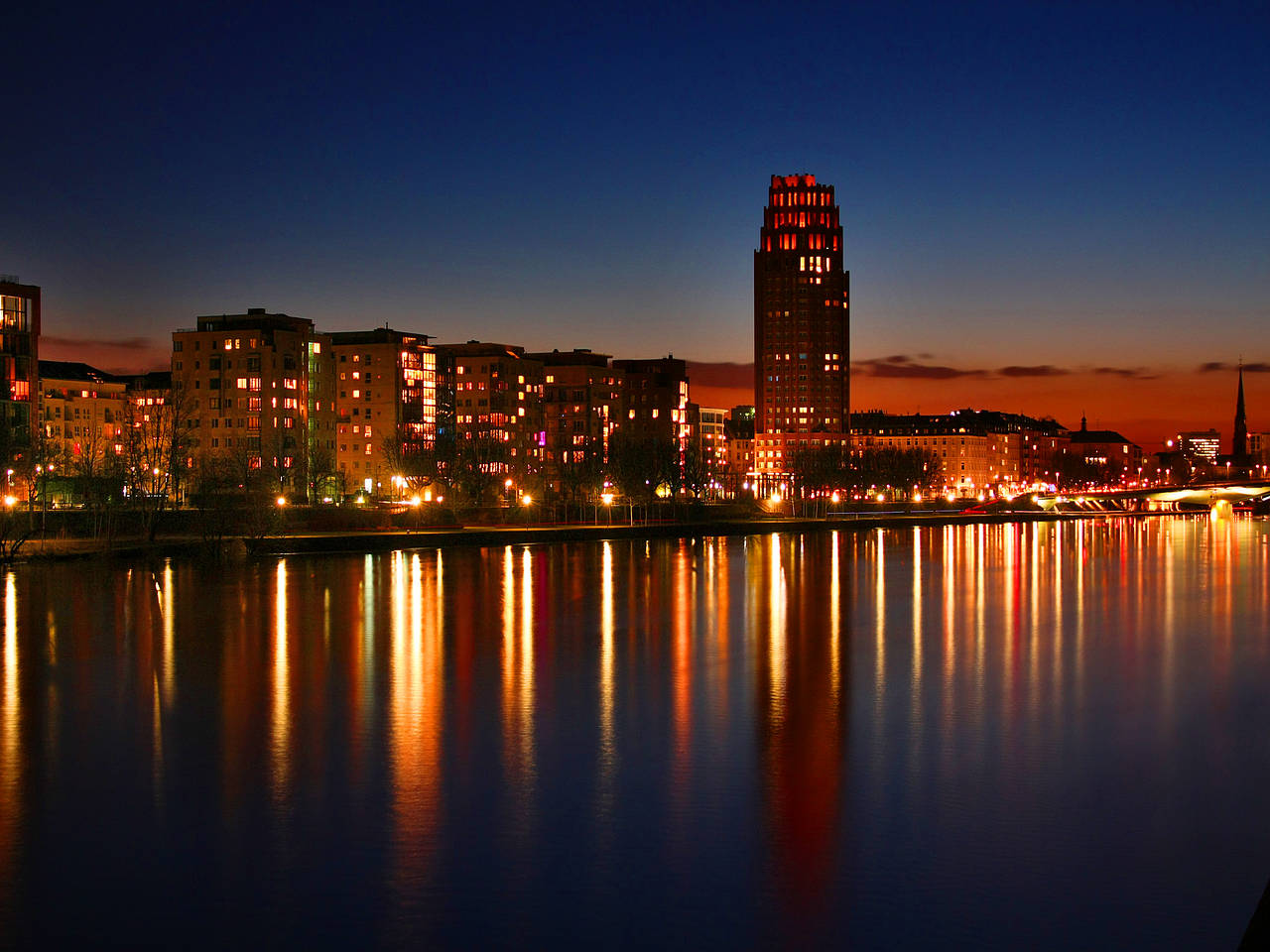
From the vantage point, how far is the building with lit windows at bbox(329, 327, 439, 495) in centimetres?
11756

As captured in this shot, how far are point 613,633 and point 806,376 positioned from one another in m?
163

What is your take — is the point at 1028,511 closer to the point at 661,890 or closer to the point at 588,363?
the point at 588,363

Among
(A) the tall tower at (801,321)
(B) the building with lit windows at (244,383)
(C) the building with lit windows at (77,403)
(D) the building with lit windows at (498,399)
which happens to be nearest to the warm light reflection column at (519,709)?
(B) the building with lit windows at (244,383)

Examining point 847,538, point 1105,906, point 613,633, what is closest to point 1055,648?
point 613,633

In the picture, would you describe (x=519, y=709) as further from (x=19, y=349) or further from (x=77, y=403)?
(x=77, y=403)

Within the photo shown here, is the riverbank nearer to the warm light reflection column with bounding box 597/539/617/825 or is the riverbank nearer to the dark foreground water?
the dark foreground water

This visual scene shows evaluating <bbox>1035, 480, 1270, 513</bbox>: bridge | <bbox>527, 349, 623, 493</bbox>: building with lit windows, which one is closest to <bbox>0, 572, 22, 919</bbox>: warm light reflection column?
<bbox>527, 349, 623, 493</bbox>: building with lit windows

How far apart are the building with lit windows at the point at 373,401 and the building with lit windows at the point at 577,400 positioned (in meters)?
17.4

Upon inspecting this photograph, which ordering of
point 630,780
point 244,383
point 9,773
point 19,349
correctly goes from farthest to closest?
point 244,383 < point 19,349 < point 9,773 < point 630,780

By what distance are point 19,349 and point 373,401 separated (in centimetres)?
4063

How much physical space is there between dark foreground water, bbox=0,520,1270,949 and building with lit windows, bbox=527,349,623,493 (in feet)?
349

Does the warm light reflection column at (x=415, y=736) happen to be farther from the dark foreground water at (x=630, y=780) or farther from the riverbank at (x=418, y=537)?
the riverbank at (x=418, y=537)

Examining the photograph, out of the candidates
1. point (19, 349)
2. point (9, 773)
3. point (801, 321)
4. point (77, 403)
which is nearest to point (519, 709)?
point (9, 773)

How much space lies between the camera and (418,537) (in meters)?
64.6
